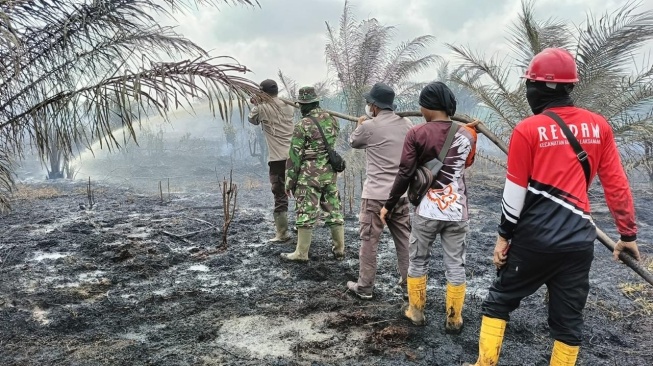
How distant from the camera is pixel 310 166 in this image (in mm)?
4355

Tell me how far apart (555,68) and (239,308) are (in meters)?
2.94

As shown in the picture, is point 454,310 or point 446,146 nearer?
point 446,146

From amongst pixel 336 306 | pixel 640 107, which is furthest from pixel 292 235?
pixel 640 107

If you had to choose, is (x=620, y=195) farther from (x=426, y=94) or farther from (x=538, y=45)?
(x=538, y=45)

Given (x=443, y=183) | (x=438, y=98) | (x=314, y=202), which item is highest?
(x=438, y=98)

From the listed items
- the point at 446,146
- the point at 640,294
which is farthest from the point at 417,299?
the point at 640,294

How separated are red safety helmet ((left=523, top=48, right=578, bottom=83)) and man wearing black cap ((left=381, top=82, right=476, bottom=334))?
0.74m

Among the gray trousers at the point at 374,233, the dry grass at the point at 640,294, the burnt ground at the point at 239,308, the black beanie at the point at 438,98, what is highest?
the black beanie at the point at 438,98

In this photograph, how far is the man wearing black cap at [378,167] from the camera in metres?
3.42

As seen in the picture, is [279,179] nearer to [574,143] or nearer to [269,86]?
[269,86]

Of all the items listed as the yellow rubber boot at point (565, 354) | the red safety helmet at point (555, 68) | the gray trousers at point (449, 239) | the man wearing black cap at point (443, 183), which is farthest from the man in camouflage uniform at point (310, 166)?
the yellow rubber boot at point (565, 354)

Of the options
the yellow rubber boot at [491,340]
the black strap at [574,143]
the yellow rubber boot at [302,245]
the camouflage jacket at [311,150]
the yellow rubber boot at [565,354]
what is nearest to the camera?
the black strap at [574,143]

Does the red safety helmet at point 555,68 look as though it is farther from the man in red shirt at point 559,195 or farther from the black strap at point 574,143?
the black strap at point 574,143

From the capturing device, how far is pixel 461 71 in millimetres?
5621
